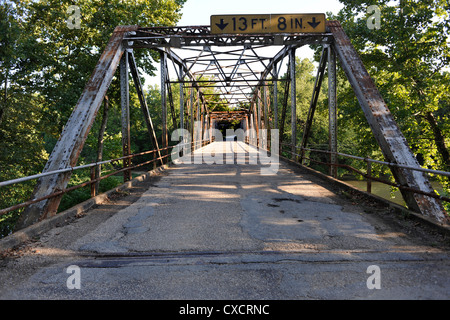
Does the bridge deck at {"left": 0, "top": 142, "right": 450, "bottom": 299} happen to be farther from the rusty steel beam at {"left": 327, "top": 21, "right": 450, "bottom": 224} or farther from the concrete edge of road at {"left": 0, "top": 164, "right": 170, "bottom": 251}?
the rusty steel beam at {"left": 327, "top": 21, "right": 450, "bottom": 224}

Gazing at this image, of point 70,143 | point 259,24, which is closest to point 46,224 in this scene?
point 70,143

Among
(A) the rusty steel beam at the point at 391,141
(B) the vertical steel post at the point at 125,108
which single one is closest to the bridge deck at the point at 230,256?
(A) the rusty steel beam at the point at 391,141

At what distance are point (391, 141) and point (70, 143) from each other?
6393mm

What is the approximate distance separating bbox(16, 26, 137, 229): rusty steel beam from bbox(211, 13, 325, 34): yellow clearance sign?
3.67m

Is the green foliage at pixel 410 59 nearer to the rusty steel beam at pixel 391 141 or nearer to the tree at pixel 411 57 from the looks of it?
the tree at pixel 411 57

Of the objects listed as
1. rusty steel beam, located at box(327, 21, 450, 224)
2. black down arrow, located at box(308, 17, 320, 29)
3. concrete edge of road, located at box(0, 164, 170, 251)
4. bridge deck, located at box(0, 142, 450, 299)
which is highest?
→ black down arrow, located at box(308, 17, 320, 29)

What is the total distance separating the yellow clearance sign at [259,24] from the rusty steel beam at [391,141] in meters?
2.53

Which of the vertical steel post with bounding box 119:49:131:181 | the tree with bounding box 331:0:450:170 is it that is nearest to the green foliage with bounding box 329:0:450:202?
the tree with bounding box 331:0:450:170

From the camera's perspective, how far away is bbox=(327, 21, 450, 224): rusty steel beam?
5591mm

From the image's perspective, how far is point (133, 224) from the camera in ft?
19.2

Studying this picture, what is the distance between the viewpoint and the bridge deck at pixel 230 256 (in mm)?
3236

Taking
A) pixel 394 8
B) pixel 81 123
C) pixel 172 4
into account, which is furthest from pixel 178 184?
pixel 172 4

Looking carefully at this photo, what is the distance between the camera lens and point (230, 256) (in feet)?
13.6
